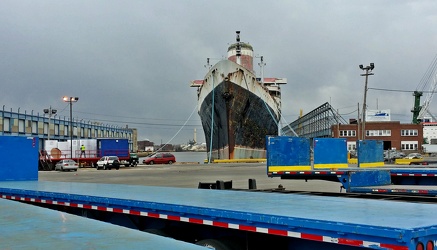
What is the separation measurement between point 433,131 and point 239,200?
138 metres

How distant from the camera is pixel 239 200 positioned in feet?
20.5

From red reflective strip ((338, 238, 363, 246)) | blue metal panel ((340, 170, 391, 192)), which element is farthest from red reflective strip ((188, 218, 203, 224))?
blue metal panel ((340, 170, 391, 192))

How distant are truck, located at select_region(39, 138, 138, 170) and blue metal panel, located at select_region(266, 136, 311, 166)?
141 feet

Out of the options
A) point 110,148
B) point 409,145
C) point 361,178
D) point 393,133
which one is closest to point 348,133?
point 393,133

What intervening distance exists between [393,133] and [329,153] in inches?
3039

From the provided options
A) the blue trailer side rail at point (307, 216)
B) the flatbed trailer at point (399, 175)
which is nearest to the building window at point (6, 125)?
the flatbed trailer at point (399, 175)

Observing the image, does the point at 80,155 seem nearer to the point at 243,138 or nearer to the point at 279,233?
the point at 243,138

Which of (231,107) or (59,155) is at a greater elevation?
(231,107)

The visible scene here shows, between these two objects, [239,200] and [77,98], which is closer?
[239,200]

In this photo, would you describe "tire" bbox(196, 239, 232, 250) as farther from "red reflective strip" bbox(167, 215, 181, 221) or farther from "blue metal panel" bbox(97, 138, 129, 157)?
"blue metal panel" bbox(97, 138, 129, 157)

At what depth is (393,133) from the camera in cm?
8738

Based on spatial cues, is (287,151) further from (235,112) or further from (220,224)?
(235,112)

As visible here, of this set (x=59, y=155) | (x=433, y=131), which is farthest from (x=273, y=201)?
(x=433, y=131)

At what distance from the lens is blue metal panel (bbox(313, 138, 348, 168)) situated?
611 inches
